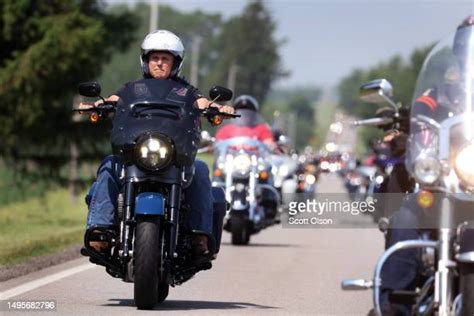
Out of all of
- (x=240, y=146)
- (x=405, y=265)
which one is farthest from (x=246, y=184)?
(x=405, y=265)

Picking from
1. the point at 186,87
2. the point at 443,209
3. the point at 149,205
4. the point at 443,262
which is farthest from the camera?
the point at 186,87

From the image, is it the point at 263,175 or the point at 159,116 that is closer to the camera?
the point at 159,116

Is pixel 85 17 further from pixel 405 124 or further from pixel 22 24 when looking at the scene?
pixel 405 124

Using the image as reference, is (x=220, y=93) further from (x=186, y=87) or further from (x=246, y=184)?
(x=246, y=184)

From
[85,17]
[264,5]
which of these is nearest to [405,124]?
[85,17]

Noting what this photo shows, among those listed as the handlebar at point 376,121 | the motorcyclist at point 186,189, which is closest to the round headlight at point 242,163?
the handlebar at point 376,121

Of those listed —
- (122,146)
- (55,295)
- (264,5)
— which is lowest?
(55,295)

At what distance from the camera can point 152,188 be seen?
10273 mm

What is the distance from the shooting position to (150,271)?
9.83 meters

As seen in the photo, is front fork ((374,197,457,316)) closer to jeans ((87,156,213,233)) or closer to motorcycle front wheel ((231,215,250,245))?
jeans ((87,156,213,233))

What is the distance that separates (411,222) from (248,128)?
12450 millimetres

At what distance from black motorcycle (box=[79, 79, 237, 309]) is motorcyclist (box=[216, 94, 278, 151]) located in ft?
32.2

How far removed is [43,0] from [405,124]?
1108 inches

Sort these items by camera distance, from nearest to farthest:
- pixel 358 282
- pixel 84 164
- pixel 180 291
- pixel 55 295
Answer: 1. pixel 358 282
2. pixel 55 295
3. pixel 180 291
4. pixel 84 164
